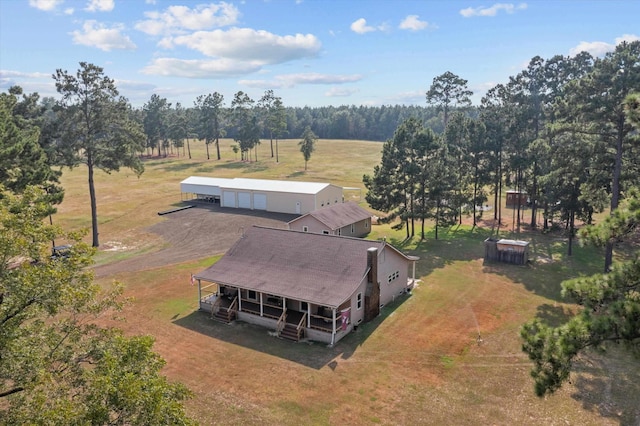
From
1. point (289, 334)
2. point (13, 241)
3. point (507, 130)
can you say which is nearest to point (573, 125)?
point (507, 130)

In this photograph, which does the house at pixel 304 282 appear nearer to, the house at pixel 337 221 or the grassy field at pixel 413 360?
the grassy field at pixel 413 360

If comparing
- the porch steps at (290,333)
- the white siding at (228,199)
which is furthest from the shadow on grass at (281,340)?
the white siding at (228,199)

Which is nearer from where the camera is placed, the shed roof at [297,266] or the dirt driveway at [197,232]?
the shed roof at [297,266]

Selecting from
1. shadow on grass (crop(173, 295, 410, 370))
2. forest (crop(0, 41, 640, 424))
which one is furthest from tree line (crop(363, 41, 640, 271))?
shadow on grass (crop(173, 295, 410, 370))

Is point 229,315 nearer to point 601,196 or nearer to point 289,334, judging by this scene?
point 289,334

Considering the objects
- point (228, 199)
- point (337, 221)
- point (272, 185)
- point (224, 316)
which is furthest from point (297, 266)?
point (228, 199)

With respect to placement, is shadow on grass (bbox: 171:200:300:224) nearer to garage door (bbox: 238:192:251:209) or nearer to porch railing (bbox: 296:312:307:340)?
garage door (bbox: 238:192:251:209)

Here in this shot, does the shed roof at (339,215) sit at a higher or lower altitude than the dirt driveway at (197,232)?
higher
